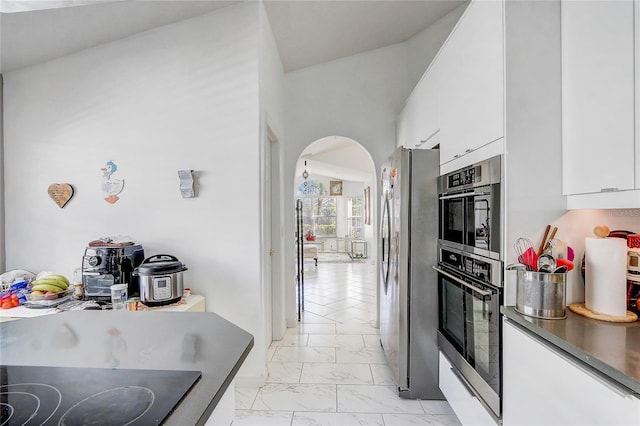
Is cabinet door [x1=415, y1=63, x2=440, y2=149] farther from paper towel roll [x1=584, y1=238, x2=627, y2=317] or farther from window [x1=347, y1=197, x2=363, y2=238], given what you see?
window [x1=347, y1=197, x2=363, y2=238]

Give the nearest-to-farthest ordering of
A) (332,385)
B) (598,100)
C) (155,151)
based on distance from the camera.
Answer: (598,100) < (332,385) < (155,151)

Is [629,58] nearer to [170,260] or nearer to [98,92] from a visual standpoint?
[170,260]

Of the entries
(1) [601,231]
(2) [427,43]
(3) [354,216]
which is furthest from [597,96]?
(3) [354,216]

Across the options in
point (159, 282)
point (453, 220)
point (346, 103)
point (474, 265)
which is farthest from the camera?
point (346, 103)

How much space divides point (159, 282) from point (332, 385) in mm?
1485

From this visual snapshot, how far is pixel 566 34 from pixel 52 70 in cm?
360

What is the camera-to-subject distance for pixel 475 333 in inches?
65.9

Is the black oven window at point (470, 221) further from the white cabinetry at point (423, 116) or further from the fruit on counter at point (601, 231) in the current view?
the white cabinetry at point (423, 116)

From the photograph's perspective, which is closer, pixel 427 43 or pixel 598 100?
pixel 598 100

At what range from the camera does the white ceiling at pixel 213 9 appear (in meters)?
2.28

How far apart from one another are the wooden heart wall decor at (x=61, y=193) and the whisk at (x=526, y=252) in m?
3.20

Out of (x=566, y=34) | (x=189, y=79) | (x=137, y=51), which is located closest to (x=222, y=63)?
(x=189, y=79)

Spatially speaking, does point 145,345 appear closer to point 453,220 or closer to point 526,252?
point 526,252

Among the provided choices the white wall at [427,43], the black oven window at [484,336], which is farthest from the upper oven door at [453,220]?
the white wall at [427,43]
